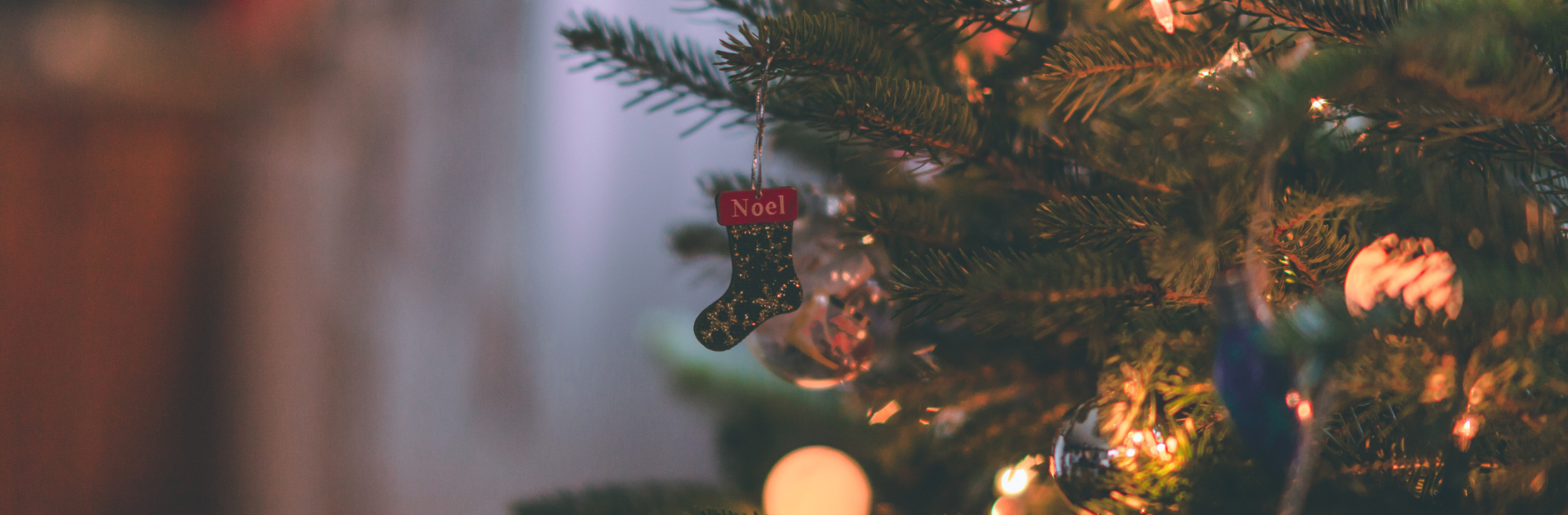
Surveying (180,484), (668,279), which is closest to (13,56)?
(180,484)

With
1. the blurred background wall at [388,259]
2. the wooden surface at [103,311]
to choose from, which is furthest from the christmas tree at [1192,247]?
the wooden surface at [103,311]

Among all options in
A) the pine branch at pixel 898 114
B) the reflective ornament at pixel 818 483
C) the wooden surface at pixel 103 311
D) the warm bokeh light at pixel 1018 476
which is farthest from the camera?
the wooden surface at pixel 103 311

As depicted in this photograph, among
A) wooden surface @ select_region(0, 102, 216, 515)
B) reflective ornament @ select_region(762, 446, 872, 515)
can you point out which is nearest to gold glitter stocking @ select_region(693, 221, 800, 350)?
reflective ornament @ select_region(762, 446, 872, 515)

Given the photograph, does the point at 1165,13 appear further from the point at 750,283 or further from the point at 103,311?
the point at 103,311

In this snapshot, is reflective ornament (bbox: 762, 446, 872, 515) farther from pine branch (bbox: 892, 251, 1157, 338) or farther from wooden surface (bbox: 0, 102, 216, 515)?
wooden surface (bbox: 0, 102, 216, 515)

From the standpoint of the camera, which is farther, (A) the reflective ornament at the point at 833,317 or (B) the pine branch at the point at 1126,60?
(A) the reflective ornament at the point at 833,317

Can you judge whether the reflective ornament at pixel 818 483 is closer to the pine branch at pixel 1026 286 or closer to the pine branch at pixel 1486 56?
the pine branch at pixel 1026 286
